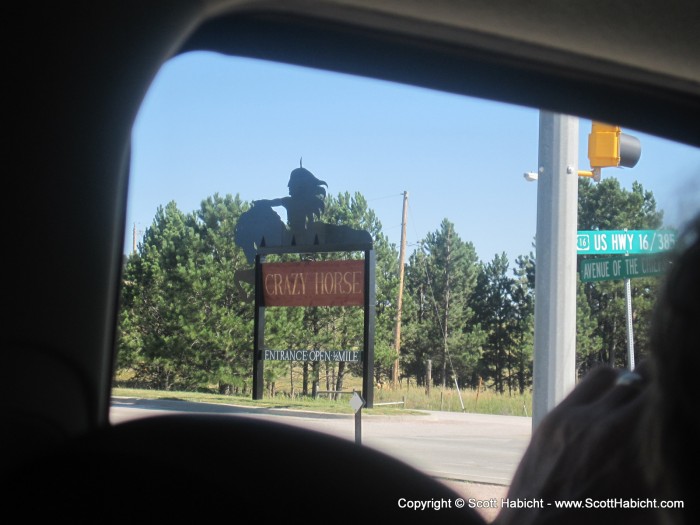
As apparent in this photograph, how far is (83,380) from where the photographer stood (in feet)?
3.95

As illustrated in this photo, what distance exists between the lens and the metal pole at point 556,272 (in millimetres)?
4176

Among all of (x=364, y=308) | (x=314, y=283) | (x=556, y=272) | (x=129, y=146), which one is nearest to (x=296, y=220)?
(x=314, y=283)

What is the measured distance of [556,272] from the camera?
165 inches

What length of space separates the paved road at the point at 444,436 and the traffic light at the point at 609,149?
1.45 metres

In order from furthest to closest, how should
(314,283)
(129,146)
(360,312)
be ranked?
(360,312)
(314,283)
(129,146)

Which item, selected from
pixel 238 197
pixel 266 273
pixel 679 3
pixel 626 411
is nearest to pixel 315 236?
pixel 266 273

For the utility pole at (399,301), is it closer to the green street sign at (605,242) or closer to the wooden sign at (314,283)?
the wooden sign at (314,283)

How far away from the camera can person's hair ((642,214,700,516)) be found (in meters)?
0.72

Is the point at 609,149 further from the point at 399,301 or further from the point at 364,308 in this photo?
the point at 399,301

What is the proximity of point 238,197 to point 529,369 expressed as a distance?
344 cm

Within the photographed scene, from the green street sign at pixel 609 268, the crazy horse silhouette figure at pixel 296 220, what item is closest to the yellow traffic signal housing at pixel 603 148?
the green street sign at pixel 609 268

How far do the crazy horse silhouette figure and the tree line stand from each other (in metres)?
0.23

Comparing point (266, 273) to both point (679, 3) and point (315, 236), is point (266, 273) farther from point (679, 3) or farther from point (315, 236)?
point (679, 3)

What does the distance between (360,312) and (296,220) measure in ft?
9.08
